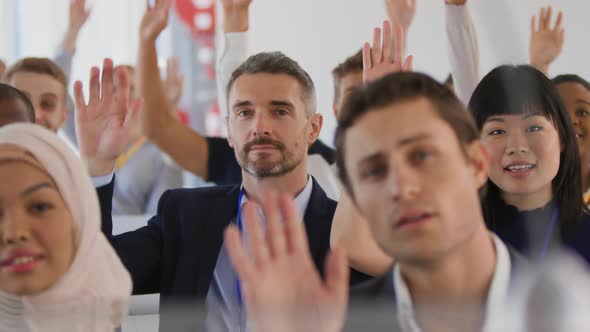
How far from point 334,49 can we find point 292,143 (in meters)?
0.09

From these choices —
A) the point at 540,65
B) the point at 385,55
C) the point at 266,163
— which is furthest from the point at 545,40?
the point at 266,163

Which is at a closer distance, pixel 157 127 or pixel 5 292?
pixel 5 292

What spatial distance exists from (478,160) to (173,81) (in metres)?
0.33

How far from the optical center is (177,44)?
65cm

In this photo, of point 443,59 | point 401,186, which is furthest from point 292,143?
point 401,186

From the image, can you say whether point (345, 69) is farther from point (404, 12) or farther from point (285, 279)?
point (285, 279)

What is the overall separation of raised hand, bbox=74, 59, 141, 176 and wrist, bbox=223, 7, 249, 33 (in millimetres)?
100

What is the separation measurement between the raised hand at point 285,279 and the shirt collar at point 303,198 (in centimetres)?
16

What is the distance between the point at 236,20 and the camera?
1.99ft

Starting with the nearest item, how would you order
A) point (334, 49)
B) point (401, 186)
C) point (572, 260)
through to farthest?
point (401, 186), point (572, 260), point (334, 49)

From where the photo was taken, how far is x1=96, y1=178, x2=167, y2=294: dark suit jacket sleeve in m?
0.60

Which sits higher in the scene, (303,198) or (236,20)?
(236,20)

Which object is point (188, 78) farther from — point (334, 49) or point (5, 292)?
point (5, 292)

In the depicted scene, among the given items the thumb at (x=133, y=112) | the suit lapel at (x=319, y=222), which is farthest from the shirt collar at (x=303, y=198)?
the thumb at (x=133, y=112)
